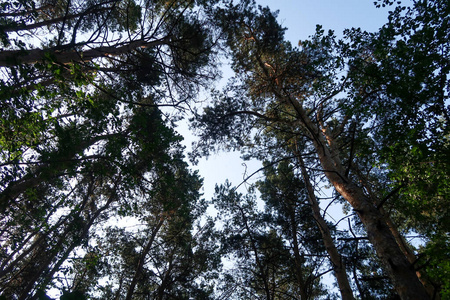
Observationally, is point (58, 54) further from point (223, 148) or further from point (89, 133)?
point (223, 148)

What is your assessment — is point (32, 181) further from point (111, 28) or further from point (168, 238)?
point (168, 238)

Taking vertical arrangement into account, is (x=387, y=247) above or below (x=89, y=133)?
below

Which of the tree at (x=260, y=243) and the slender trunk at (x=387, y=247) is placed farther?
the tree at (x=260, y=243)

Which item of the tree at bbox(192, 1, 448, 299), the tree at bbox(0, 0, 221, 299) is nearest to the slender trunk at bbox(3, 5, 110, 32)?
the tree at bbox(0, 0, 221, 299)

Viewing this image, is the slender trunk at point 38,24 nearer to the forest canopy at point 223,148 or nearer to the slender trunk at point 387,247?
the forest canopy at point 223,148

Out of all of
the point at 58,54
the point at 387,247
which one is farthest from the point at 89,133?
the point at 387,247

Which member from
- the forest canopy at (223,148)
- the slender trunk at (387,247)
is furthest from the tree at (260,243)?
the slender trunk at (387,247)

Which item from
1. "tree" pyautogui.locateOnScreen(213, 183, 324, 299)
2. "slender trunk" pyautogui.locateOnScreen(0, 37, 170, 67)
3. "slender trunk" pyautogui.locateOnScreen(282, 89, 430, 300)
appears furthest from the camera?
"tree" pyautogui.locateOnScreen(213, 183, 324, 299)

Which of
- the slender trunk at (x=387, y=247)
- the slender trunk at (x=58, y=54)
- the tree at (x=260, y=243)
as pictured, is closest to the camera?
the slender trunk at (x=387, y=247)

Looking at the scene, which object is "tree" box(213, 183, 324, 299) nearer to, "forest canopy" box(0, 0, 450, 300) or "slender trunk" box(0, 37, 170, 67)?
"forest canopy" box(0, 0, 450, 300)

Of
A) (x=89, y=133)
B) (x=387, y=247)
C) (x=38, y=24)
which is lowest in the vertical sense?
(x=387, y=247)

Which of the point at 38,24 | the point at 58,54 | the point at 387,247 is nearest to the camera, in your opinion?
the point at 387,247

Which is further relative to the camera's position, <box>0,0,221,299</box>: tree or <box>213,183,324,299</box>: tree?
<box>213,183,324,299</box>: tree

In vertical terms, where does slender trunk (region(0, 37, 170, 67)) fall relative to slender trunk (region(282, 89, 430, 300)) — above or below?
above
